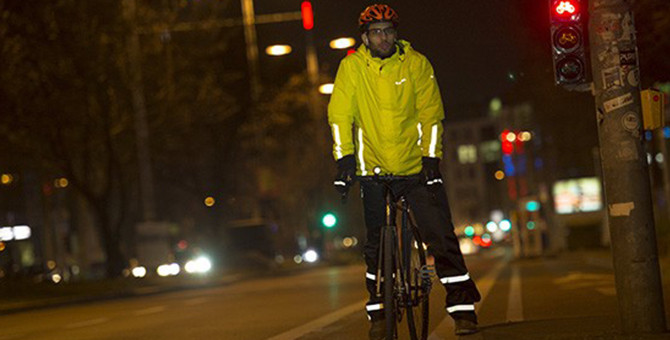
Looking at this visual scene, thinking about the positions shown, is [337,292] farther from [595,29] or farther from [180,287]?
[180,287]

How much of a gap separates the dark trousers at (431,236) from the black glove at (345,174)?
0.76 feet

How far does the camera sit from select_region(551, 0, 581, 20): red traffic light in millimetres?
8438

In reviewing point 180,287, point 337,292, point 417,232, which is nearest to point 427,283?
point 417,232

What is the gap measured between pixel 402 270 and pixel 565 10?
2.07m

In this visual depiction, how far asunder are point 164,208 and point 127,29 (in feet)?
152

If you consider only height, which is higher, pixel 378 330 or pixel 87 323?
pixel 378 330

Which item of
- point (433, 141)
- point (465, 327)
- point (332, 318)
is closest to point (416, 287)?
point (465, 327)

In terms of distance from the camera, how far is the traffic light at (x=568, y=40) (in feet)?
27.7

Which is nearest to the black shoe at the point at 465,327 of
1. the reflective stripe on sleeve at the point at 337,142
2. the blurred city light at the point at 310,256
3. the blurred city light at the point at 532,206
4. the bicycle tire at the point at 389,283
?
the bicycle tire at the point at 389,283

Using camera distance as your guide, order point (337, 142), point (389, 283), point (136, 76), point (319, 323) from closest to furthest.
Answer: point (389, 283) < point (337, 142) < point (319, 323) < point (136, 76)

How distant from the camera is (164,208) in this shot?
86.4 meters

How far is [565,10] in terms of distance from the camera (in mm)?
8445

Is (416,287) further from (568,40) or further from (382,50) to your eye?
(568,40)

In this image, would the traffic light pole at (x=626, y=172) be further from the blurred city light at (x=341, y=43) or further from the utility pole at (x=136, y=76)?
the utility pole at (x=136, y=76)
